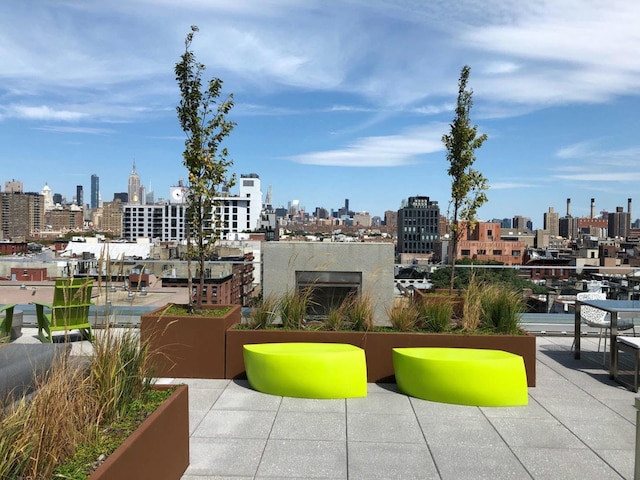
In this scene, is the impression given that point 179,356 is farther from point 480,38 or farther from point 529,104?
point 529,104

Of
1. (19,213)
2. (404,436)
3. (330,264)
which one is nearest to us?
(404,436)

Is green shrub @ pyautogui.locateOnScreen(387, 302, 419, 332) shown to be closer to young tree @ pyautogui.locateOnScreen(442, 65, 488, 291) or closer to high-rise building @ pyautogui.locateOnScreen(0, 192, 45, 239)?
young tree @ pyautogui.locateOnScreen(442, 65, 488, 291)

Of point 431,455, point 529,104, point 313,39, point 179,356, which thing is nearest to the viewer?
point 431,455

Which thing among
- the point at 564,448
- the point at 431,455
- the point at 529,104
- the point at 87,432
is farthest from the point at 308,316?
the point at 529,104

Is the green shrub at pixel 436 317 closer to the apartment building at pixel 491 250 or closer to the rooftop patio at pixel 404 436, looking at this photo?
the rooftop patio at pixel 404 436

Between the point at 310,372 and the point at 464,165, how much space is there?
14.0 feet

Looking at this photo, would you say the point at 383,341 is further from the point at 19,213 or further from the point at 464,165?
the point at 19,213

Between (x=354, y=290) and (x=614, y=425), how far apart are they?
3.13 meters

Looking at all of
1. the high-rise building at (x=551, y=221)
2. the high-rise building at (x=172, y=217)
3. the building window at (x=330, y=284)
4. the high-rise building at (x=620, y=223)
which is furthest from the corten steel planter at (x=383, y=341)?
the high-rise building at (x=551, y=221)

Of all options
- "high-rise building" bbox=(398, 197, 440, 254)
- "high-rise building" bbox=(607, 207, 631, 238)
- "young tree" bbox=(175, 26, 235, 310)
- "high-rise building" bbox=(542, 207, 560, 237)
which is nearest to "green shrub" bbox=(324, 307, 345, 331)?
"young tree" bbox=(175, 26, 235, 310)

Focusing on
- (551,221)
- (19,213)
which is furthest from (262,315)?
(19,213)

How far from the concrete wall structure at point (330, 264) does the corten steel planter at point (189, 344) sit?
1416mm

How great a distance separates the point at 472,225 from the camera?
7.22m

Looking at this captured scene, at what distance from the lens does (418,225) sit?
106m
